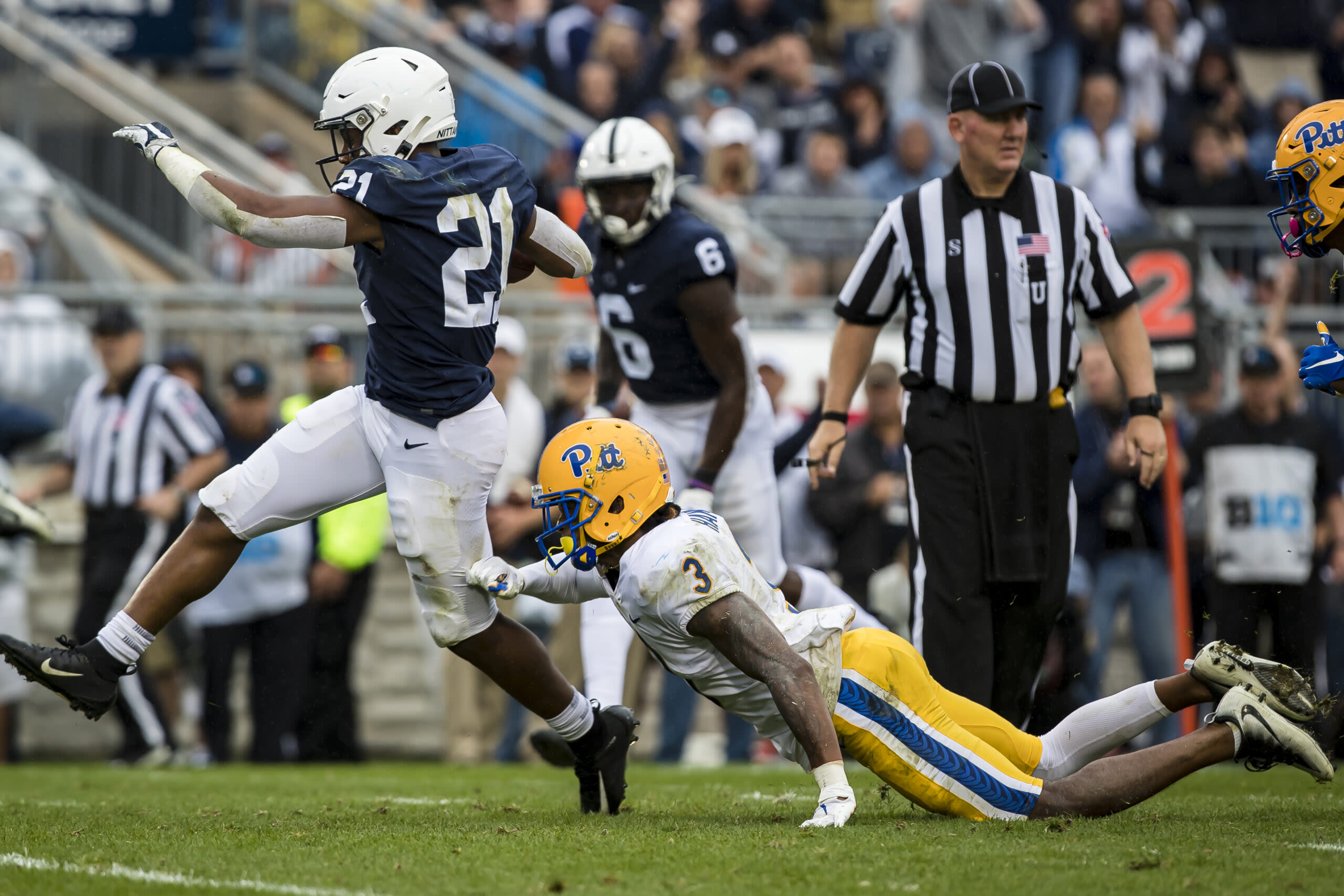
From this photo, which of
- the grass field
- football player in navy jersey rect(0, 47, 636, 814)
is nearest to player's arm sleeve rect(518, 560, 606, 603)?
football player in navy jersey rect(0, 47, 636, 814)

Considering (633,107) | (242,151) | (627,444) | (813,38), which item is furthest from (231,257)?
(627,444)

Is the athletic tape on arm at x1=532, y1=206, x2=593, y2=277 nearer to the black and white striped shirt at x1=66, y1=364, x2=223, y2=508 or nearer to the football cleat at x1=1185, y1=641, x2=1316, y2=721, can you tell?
the football cleat at x1=1185, y1=641, x2=1316, y2=721

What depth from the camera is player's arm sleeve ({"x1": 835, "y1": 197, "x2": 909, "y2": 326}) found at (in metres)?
5.39

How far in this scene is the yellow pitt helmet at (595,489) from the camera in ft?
14.2

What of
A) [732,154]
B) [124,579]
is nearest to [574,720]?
[124,579]

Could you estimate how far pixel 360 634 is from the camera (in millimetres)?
9703

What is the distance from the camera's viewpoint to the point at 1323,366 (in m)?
4.52

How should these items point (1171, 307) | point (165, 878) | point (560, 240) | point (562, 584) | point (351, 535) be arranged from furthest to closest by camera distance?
point (351, 535)
point (1171, 307)
point (560, 240)
point (562, 584)
point (165, 878)

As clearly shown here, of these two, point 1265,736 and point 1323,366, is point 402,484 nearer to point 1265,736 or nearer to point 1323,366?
point 1265,736

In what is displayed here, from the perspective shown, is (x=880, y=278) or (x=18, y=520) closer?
(x=880, y=278)

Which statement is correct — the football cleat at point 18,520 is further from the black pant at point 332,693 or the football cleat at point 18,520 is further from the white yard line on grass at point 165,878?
the black pant at point 332,693

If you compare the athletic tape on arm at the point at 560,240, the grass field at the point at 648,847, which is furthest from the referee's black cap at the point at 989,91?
the grass field at the point at 648,847

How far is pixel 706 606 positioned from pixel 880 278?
5.47ft

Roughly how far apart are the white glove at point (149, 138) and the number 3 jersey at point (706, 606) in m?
1.69
